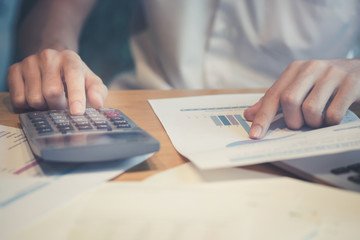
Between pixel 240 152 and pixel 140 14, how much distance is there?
0.67m

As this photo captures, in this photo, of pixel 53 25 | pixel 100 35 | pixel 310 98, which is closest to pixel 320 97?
pixel 310 98

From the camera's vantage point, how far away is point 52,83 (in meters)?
0.40

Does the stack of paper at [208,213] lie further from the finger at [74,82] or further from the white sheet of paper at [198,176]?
the finger at [74,82]

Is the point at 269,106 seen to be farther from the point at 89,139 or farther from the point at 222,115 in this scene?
the point at 89,139

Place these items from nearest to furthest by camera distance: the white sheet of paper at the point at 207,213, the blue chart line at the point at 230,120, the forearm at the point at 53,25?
the white sheet of paper at the point at 207,213 < the blue chart line at the point at 230,120 < the forearm at the point at 53,25

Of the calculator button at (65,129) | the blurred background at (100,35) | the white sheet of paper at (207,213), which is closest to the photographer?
the white sheet of paper at (207,213)

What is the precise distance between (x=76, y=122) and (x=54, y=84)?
10 cm

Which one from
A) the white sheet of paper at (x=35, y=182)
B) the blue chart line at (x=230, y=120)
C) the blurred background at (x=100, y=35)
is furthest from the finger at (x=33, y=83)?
the blurred background at (x=100, y=35)

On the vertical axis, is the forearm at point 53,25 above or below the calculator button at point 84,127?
above

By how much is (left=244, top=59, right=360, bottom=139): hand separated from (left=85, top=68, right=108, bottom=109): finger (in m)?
0.17

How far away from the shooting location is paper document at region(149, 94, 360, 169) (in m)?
0.26

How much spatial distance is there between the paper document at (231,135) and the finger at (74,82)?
3.9 inches

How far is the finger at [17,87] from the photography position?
1.39 feet

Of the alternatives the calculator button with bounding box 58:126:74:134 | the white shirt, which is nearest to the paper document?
the calculator button with bounding box 58:126:74:134
